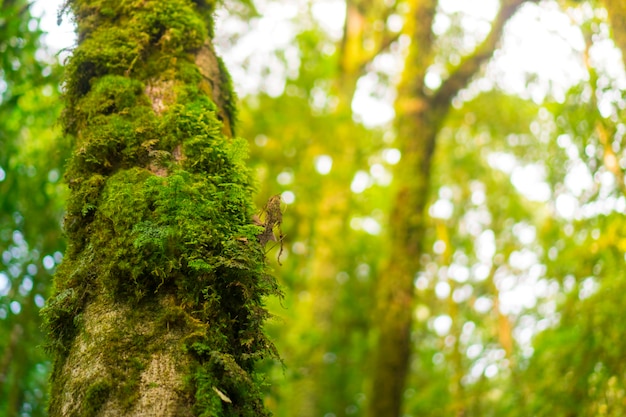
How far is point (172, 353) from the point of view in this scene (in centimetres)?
154

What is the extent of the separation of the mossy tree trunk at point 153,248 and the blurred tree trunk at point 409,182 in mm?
5698

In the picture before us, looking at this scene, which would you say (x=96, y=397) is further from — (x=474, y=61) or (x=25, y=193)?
(x=474, y=61)

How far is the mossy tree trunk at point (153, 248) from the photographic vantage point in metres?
1.52

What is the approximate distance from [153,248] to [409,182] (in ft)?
22.0

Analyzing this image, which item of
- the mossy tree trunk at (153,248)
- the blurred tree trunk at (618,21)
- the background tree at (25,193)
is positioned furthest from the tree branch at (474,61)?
the mossy tree trunk at (153,248)

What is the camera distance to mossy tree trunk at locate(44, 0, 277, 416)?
4.99 feet

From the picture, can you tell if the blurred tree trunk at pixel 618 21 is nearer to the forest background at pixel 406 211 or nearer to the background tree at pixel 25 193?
the forest background at pixel 406 211

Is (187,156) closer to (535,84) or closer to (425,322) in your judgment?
(535,84)

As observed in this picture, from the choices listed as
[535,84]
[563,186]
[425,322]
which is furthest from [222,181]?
[425,322]

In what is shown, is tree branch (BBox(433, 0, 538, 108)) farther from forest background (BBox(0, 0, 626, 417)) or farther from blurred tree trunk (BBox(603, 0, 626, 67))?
blurred tree trunk (BBox(603, 0, 626, 67))

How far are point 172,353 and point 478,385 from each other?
9630 mm

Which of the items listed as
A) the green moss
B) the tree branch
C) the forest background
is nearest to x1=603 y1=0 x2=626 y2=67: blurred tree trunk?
the forest background

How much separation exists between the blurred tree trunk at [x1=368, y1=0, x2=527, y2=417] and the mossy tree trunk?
A: 570 centimetres

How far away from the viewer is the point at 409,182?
8.13m
